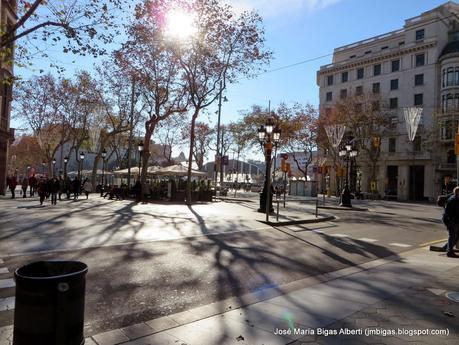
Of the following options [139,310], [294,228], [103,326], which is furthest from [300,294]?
[294,228]

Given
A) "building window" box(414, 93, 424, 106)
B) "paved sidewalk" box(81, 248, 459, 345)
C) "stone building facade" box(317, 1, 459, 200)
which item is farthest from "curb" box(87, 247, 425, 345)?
"building window" box(414, 93, 424, 106)

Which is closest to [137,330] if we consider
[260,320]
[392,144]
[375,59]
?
[260,320]

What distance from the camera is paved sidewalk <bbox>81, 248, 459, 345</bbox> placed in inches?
181

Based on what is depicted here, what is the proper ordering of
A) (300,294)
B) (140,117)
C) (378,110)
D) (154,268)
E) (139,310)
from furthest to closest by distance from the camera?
(378,110) → (140,117) → (154,268) → (300,294) → (139,310)

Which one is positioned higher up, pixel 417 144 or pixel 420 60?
pixel 420 60

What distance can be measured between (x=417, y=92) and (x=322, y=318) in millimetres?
61207

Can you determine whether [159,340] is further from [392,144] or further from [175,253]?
[392,144]

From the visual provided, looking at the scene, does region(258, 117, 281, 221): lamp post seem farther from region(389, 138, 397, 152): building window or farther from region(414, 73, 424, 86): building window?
region(414, 73, 424, 86): building window

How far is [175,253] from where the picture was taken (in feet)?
31.4

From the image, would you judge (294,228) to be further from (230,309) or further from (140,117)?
(140,117)

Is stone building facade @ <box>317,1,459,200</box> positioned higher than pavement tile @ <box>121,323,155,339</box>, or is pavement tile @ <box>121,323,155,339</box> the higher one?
stone building facade @ <box>317,1,459,200</box>

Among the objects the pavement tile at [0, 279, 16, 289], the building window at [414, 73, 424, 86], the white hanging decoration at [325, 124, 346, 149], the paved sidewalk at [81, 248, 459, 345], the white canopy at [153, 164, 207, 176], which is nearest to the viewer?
the paved sidewalk at [81, 248, 459, 345]

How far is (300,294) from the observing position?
6590 millimetres

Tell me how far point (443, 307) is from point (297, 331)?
2348mm
